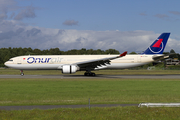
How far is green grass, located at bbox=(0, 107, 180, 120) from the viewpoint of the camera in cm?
1003

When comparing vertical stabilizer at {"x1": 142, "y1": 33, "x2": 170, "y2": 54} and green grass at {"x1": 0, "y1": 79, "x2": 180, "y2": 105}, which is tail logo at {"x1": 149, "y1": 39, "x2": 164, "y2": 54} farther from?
→ green grass at {"x1": 0, "y1": 79, "x2": 180, "y2": 105}

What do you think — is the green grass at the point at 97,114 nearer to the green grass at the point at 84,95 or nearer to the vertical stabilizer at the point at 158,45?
the green grass at the point at 84,95

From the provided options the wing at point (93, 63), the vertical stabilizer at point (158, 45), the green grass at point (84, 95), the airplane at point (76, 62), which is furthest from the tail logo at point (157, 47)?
the green grass at point (84, 95)

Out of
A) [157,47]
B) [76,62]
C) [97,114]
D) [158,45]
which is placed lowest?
[97,114]

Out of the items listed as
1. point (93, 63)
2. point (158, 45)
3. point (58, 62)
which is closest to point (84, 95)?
point (93, 63)

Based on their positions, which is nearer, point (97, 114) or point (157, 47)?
point (97, 114)

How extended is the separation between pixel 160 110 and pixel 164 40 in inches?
1397

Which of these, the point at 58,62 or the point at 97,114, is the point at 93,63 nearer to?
the point at 58,62

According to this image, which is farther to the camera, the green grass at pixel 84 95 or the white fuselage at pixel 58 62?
the white fuselage at pixel 58 62

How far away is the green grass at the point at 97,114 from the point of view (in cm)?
1003

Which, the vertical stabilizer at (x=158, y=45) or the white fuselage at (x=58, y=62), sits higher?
the vertical stabilizer at (x=158, y=45)

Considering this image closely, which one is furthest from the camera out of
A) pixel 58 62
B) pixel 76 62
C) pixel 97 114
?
pixel 76 62

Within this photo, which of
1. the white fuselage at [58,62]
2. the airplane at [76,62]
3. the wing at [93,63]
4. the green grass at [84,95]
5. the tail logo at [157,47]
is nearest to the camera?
the green grass at [84,95]

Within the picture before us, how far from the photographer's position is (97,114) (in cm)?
1054
